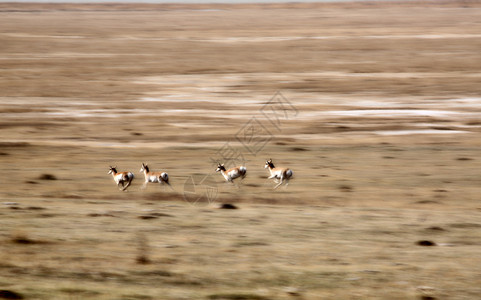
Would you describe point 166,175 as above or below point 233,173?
below

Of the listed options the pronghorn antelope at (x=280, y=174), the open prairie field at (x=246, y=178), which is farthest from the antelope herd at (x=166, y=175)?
the open prairie field at (x=246, y=178)

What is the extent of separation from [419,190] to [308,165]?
2.04m

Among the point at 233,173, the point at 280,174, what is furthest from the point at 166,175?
the point at 280,174

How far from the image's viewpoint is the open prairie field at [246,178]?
17.1ft

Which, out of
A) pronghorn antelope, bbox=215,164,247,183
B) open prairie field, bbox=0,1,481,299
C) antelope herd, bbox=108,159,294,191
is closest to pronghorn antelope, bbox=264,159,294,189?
antelope herd, bbox=108,159,294,191

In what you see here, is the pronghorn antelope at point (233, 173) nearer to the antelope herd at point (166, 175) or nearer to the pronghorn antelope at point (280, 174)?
the antelope herd at point (166, 175)

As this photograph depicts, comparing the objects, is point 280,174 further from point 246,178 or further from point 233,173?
point 246,178

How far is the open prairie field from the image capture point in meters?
5.21

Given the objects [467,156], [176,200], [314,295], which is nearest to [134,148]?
[176,200]

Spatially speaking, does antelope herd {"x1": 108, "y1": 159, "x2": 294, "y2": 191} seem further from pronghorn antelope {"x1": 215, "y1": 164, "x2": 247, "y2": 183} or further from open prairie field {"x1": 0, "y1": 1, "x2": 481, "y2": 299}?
open prairie field {"x1": 0, "y1": 1, "x2": 481, "y2": 299}

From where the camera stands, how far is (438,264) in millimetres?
5574

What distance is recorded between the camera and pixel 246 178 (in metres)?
9.83

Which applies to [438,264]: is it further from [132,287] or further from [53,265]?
[53,265]

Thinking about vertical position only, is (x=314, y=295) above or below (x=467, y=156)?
below
